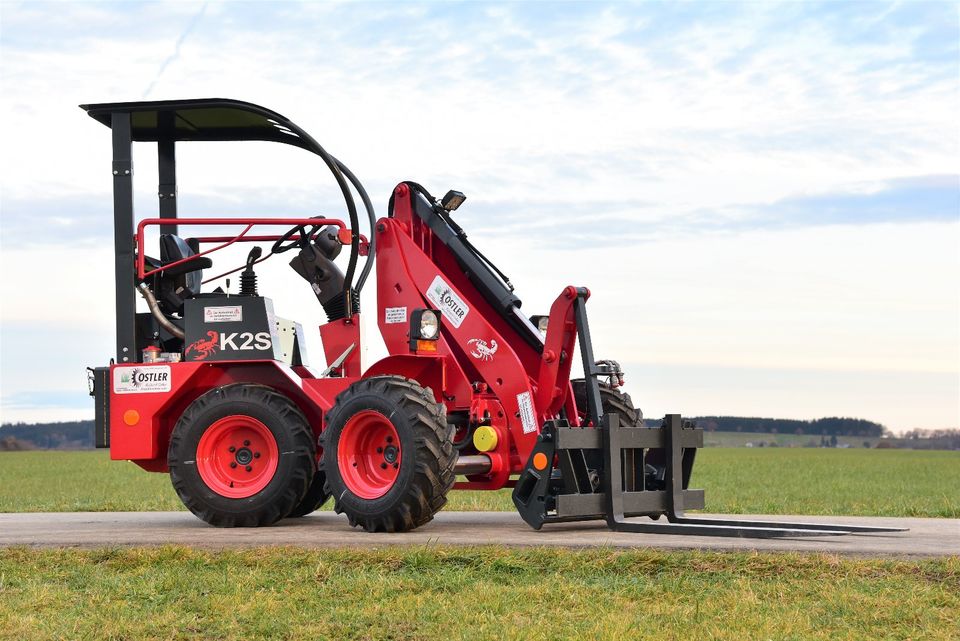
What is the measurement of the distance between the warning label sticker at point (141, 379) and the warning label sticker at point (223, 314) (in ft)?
2.03

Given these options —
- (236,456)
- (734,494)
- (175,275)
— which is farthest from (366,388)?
(734,494)

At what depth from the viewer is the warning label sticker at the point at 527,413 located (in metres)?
11.8

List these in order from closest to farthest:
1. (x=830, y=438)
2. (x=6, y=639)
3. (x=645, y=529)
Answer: (x=6, y=639) < (x=645, y=529) < (x=830, y=438)

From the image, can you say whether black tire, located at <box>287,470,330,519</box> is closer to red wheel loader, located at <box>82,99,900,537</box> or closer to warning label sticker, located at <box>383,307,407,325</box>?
red wheel loader, located at <box>82,99,900,537</box>

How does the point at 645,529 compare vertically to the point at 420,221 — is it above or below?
below

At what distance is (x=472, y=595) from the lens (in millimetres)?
7875

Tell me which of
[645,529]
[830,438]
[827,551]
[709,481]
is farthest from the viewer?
[830,438]

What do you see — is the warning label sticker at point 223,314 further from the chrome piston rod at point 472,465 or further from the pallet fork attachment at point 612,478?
the pallet fork attachment at point 612,478

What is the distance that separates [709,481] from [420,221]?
1905 cm

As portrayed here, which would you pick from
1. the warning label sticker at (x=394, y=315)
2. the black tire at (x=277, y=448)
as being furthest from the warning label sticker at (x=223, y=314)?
the warning label sticker at (x=394, y=315)

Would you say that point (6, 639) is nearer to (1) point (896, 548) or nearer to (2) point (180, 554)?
(2) point (180, 554)

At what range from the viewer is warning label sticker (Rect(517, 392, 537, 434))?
1176cm

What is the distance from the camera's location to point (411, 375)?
12320mm

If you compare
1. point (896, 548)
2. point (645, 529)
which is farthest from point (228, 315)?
point (896, 548)
